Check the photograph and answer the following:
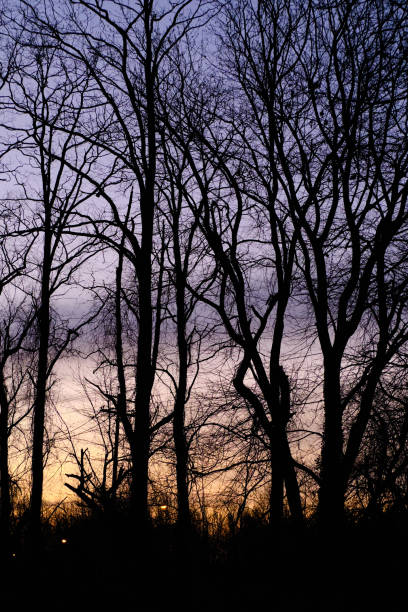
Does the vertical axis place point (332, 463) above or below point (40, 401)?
below

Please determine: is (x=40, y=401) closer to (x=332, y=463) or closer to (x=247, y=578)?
(x=247, y=578)

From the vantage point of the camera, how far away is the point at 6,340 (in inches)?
706

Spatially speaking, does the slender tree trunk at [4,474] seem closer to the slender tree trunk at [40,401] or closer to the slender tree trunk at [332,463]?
the slender tree trunk at [40,401]

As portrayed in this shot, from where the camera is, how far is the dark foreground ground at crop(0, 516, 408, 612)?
866 centimetres

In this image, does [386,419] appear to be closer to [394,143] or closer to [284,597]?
[284,597]

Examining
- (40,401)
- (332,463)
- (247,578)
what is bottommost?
(247,578)

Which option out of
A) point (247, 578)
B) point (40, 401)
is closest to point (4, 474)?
point (40, 401)

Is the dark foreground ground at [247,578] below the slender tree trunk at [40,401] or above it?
below

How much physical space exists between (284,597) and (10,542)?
991 centimetres

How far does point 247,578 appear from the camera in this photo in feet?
32.0

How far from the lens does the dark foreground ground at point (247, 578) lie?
8656 mm

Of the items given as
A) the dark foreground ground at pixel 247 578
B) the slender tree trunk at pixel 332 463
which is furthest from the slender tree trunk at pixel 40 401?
the slender tree trunk at pixel 332 463

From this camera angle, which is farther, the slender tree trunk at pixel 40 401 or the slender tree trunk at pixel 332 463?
the slender tree trunk at pixel 40 401

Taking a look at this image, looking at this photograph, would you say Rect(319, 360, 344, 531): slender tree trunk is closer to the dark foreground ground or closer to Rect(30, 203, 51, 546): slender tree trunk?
the dark foreground ground
